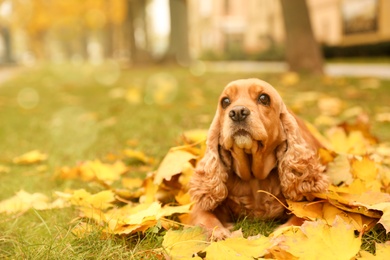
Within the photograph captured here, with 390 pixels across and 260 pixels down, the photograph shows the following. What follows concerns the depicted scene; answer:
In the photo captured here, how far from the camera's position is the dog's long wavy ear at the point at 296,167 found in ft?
7.50

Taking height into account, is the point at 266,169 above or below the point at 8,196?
above

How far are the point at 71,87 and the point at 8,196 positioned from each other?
9016 millimetres

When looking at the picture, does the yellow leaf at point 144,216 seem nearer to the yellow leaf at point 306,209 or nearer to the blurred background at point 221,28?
the yellow leaf at point 306,209

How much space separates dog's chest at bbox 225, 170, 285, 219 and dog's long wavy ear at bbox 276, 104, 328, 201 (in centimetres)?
8

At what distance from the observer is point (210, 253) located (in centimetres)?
186

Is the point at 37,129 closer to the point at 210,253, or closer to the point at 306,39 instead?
the point at 210,253

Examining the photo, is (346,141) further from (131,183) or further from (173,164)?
(131,183)

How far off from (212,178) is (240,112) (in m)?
0.40

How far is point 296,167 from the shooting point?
2.27 meters

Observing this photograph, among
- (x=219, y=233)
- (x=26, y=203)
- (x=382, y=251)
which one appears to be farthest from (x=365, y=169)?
(x=26, y=203)

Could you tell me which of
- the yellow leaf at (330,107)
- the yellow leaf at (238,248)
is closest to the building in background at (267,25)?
the yellow leaf at (330,107)

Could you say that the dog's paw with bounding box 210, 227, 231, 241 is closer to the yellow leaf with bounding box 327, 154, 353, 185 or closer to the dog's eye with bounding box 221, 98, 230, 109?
the dog's eye with bounding box 221, 98, 230, 109

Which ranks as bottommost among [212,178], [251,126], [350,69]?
[350,69]

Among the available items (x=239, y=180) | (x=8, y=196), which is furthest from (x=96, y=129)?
(x=239, y=180)
